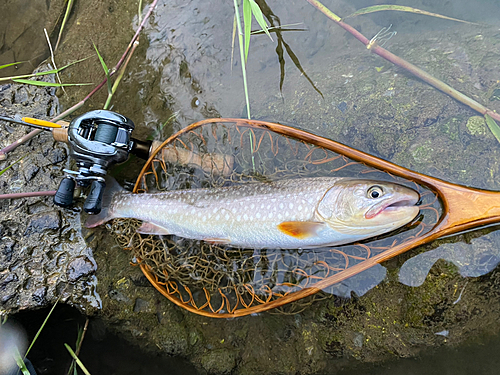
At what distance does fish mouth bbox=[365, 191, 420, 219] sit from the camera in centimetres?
205

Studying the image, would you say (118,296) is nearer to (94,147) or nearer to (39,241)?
(39,241)

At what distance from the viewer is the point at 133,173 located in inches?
114

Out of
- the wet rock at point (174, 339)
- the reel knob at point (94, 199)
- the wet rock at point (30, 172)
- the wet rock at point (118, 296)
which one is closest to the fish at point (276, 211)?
the reel knob at point (94, 199)

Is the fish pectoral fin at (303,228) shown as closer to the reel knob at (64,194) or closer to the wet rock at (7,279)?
the reel knob at (64,194)

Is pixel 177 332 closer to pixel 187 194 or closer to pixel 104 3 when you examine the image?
pixel 187 194

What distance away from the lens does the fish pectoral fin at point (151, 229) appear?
251 centimetres

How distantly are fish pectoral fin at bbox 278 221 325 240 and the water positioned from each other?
725 millimetres

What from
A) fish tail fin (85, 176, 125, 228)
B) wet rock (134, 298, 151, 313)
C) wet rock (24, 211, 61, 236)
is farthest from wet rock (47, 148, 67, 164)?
wet rock (134, 298, 151, 313)

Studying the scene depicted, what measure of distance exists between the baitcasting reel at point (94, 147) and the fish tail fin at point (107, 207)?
0.31 meters

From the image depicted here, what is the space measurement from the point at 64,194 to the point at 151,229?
2.25 ft

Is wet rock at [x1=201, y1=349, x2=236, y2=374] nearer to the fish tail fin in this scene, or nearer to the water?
the water

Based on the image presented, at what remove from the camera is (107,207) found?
2.57 m

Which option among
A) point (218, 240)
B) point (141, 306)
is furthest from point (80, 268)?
point (218, 240)

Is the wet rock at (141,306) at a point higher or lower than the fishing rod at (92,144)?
lower
